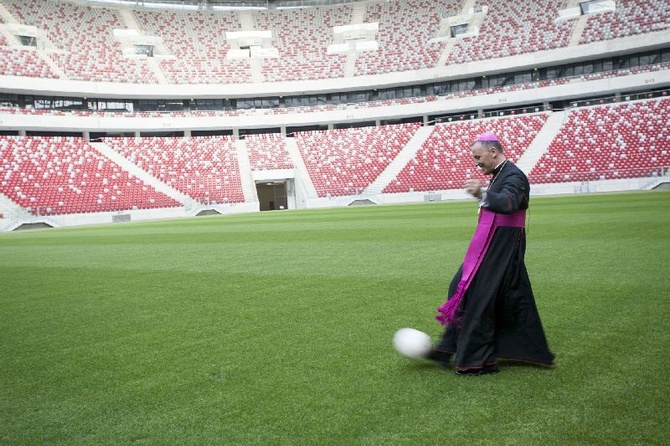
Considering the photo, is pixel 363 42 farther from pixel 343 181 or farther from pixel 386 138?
pixel 343 181

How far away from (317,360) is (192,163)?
148 ft

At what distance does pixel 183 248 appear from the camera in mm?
15227

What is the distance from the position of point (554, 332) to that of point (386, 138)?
152ft

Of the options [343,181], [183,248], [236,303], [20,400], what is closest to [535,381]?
[20,400]

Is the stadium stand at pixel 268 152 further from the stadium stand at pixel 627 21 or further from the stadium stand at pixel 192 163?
the stadium stand at pixel 627 21

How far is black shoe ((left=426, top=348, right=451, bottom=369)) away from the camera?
4348mm

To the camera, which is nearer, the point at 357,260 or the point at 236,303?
the point at 236,303

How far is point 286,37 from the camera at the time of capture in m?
58.4

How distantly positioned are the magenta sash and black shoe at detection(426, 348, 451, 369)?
0.25 m

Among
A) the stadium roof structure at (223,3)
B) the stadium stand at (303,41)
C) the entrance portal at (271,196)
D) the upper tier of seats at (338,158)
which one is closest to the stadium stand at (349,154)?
the upper tier of seats at (338,158)

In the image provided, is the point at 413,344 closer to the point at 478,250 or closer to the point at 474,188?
the point at 478,250

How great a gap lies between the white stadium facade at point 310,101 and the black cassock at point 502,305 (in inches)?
1395

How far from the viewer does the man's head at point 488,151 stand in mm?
4391

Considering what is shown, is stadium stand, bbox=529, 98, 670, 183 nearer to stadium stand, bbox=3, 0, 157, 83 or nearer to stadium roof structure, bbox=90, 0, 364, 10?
stadium roof structure, bbox=90, 0, 364, 10
